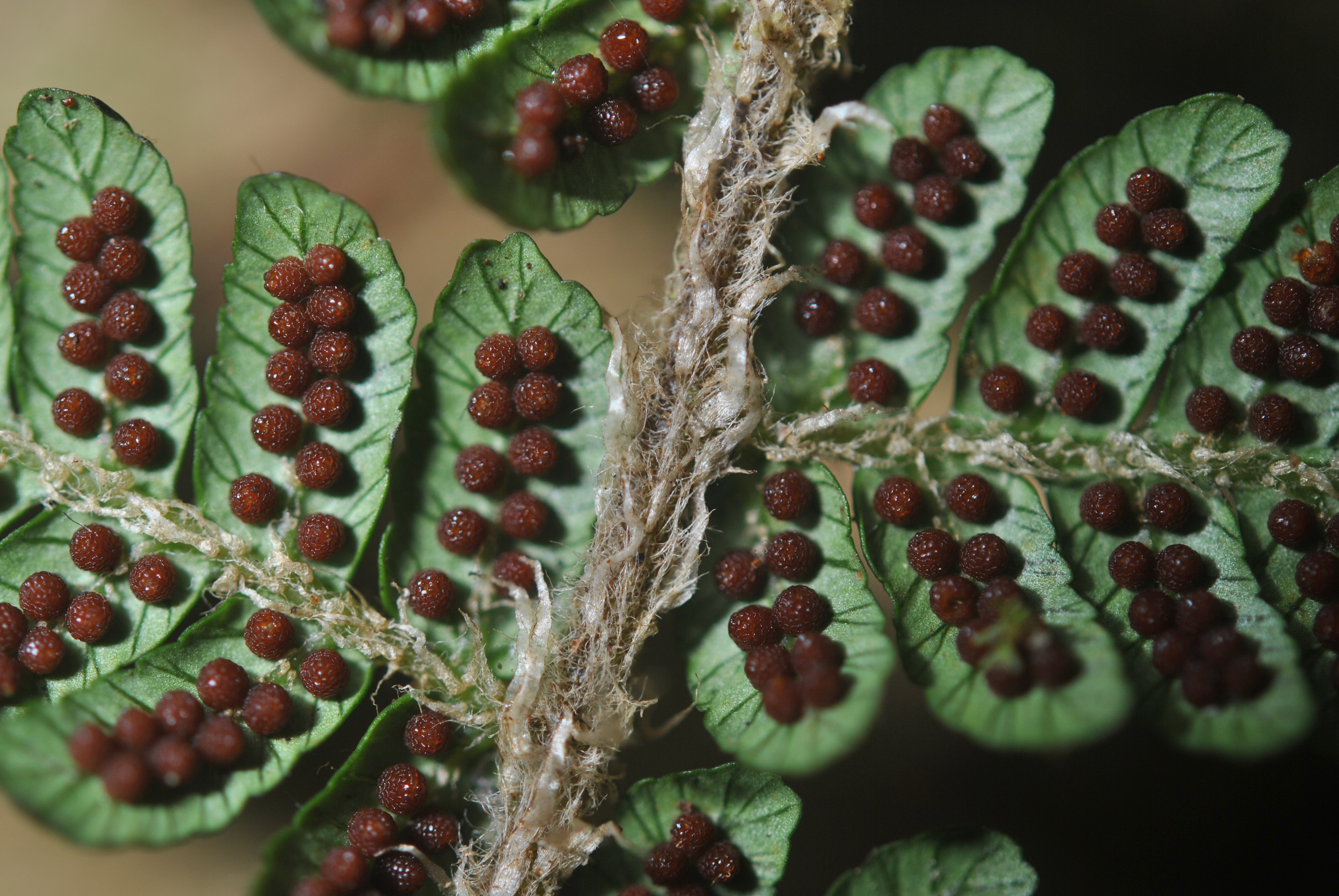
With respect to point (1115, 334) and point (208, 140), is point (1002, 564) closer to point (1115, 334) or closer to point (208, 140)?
point (1115, 334)

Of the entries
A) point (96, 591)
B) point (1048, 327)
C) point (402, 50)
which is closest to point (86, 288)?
point (96, 591)

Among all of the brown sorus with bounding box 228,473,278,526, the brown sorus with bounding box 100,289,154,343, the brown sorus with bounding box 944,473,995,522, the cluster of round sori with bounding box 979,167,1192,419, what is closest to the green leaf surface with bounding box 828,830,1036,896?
the brown sorus with bounding box 944,473,995,522

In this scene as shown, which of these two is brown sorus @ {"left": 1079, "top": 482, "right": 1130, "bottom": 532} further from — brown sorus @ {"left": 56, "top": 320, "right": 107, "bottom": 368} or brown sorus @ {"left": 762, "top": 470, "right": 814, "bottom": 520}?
brown sorus @ {"left": 56, "top": 320, "right": 107, "bottom": 368}

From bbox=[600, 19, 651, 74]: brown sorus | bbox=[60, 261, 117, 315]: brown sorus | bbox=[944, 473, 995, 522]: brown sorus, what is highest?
bbox=[600, 19, 651, 74]: brown sorus

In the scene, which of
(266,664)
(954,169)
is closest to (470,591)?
(266,664)

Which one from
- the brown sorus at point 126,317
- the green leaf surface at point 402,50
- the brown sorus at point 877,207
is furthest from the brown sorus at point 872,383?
the brown sorus at point 126,317
